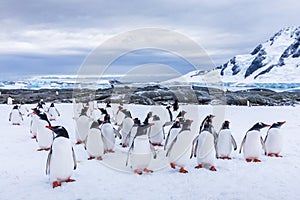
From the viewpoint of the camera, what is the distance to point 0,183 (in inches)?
235

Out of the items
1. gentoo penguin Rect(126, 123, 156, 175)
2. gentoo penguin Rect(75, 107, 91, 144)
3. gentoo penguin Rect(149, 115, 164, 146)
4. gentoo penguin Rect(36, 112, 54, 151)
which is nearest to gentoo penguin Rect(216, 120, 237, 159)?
gentoo penguin Rect(126, 123, 156, 175)

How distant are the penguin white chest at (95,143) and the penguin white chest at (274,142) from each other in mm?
4174

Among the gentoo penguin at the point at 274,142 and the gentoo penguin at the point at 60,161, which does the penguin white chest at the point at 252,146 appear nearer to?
the gentoo penguin at the point at 274,142

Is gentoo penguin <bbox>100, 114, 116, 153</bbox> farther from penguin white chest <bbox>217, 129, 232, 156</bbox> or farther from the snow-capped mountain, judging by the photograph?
the snow-capped mountain

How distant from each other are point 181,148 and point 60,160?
2566 millimetres

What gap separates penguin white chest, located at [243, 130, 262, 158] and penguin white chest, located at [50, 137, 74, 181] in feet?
13.5

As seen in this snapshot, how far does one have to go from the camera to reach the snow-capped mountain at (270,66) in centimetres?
11750

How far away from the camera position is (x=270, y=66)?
132625 mm

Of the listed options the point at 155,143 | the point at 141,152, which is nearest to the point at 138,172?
the point at 141,152

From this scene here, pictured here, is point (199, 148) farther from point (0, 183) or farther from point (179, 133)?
point (0, 183)

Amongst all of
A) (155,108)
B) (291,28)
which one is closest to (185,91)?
(155,108)

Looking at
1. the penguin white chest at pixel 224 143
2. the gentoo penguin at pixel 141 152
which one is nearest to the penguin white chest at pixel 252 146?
the penguin white chest at pixel 224 143

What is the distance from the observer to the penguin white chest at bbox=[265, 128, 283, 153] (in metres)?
8.02

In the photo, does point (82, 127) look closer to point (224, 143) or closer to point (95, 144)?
point (95, 144)
